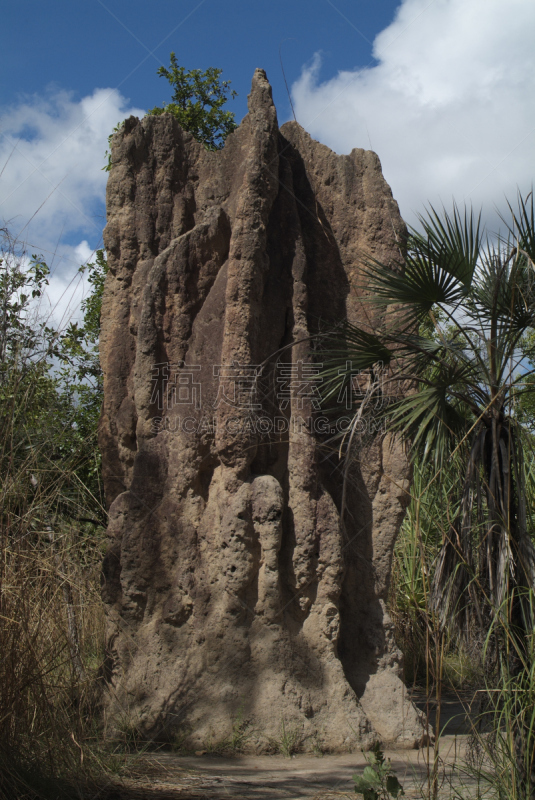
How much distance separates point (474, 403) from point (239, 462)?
154 cm

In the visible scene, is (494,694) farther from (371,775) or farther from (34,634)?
(34,634)

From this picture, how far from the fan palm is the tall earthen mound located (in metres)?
0.65

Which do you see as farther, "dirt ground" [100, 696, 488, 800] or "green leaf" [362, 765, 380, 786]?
"dirt ground" [100, 696, 488, 800]

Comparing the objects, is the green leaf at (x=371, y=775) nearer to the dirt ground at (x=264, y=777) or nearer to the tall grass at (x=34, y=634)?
the dirt ground at (x=264, y=777)

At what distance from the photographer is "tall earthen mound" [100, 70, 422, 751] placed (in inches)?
166

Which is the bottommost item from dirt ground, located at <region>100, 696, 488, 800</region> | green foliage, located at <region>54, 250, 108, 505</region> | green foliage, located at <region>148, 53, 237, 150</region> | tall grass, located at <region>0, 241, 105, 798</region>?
dirt ground, located at <region>100, 696, 488, 800</region>

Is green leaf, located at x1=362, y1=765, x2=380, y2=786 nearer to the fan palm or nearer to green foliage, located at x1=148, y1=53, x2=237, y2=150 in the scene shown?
the fan palm

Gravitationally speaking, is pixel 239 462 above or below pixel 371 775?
above

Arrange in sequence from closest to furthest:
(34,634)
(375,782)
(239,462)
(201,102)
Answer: (375,782) → (34,634) → (239,462) → (201,102)

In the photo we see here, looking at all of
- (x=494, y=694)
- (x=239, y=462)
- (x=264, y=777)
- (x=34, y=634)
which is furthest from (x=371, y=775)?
(x=239, y=462)

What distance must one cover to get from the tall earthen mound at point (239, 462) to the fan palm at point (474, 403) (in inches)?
25.5

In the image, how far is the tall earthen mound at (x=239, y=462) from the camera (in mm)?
4207

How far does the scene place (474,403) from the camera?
382 cm

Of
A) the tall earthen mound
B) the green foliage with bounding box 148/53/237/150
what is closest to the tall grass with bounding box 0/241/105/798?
the tall earthen mound
